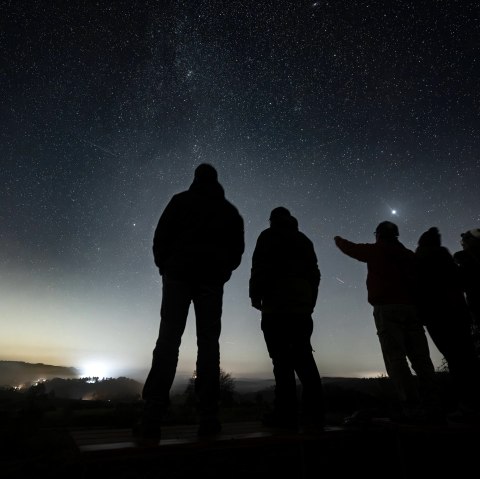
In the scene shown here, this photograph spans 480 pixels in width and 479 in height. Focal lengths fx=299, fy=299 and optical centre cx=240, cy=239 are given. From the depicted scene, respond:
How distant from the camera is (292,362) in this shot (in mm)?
3164

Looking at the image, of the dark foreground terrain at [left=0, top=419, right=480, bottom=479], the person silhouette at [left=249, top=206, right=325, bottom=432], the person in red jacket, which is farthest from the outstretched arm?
the dark foreground terrain at [left=0, top=419, right=480, bottom=479]

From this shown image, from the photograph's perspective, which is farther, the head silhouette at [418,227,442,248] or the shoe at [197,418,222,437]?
the head silhouette at [418,227,442,248]

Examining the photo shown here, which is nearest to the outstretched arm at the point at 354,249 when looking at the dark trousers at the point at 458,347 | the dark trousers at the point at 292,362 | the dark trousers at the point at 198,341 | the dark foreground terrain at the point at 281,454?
the dark trousers at the point at 458,347

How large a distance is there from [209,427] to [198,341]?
0.66 metres

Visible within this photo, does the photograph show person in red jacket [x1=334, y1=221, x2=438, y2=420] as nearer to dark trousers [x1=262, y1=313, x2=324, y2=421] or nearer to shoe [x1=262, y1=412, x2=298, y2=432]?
dark trousers [x1=262, y1=313, x2=324, y2=421]

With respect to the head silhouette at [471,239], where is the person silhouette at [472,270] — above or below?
below

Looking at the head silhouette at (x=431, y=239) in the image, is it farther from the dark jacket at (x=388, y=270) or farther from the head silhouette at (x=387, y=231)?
the head silhouette at (x=387, y=231)

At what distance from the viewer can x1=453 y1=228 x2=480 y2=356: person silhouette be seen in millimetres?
3969

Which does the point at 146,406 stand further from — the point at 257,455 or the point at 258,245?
the point at 258,245

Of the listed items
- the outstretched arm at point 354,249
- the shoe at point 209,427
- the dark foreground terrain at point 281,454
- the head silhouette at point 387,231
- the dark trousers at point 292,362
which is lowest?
the dark foreground terrain at point 281,454

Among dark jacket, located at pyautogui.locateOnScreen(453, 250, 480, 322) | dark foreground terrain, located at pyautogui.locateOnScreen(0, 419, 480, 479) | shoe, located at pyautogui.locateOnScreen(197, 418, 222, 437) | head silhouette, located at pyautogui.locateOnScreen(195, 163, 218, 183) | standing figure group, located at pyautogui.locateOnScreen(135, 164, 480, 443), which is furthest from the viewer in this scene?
dark jacket, located at pyautogui.locateOnScreen(453, 250, 480, 322)

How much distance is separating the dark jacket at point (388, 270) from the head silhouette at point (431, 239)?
257 mm

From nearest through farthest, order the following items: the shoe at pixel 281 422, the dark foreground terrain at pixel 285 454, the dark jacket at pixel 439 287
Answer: the dark foreground terrain at pixel 285 454
the shoe at pixel 281 422
the dark jacket at pixel 439 287

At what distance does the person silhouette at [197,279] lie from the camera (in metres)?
2.33
